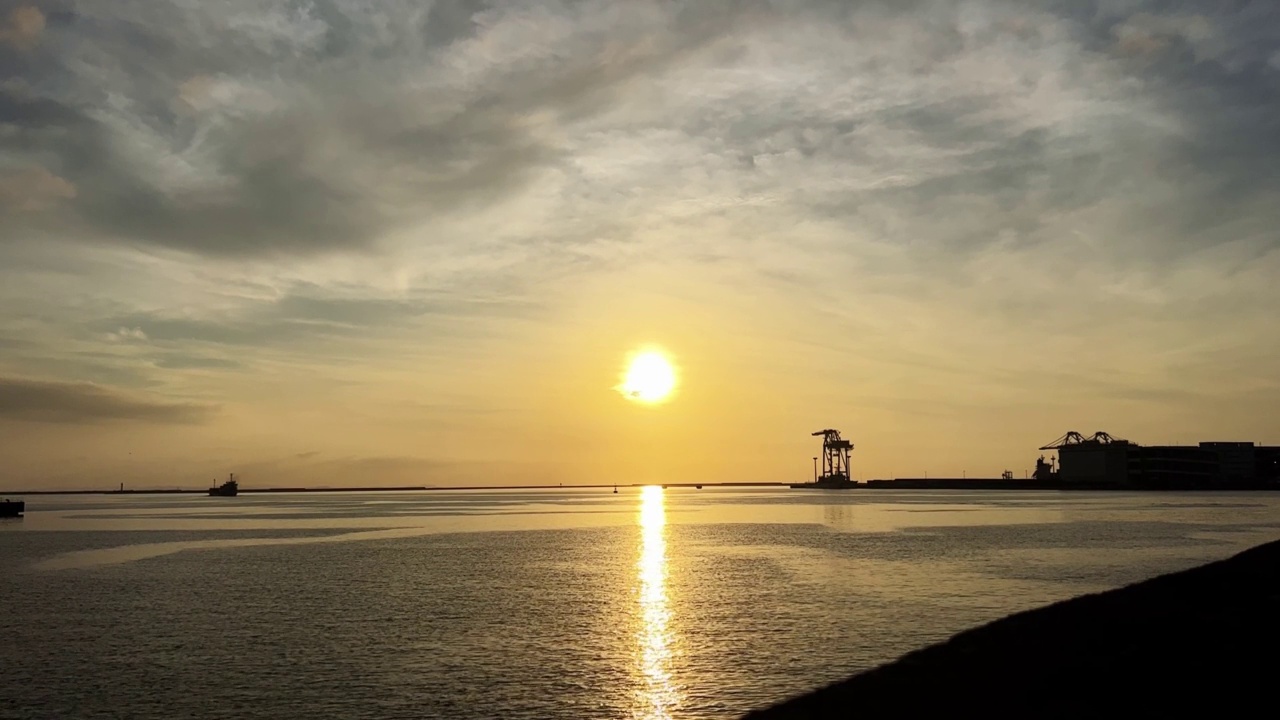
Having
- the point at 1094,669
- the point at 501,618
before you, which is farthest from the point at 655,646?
the point at 1094,669

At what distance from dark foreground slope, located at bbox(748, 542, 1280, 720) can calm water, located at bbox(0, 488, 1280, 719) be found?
3.05 m

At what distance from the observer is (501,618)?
41.5 m

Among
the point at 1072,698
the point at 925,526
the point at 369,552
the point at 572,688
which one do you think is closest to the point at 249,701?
the point at 572,688

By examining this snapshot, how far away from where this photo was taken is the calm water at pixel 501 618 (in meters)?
26.8

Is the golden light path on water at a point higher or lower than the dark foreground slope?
lower

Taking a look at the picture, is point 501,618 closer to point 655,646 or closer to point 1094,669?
point 655,646

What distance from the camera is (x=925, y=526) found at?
115250 millimetres

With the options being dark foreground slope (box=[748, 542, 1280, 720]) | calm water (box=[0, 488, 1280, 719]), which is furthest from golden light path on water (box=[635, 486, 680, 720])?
dark foreground slope (box=[748, 542, 1280, 720])

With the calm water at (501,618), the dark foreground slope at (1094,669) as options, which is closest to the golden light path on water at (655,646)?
the calm water at (501,618)

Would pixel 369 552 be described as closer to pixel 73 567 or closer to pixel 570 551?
pixel 570 551

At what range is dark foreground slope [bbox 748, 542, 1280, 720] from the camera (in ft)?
68.3

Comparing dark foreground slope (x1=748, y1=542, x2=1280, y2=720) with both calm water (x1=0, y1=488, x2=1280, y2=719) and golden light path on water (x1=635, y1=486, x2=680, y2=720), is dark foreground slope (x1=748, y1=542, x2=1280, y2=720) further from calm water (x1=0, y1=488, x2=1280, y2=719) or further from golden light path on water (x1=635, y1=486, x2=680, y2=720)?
golden light path on water (x1=635, y1=486, x2=680, y2=720)

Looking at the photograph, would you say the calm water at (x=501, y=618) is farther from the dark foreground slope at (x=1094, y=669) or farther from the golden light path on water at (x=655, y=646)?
the dark foreground slope at (x=1094, y=669)

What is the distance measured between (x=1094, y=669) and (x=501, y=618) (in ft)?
83.0
